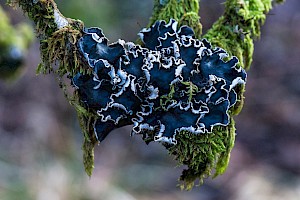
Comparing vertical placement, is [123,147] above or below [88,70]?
above

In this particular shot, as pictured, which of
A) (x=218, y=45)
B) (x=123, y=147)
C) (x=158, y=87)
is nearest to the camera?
(x=158, y=87)

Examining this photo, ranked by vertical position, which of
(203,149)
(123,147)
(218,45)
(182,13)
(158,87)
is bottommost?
(203,149)

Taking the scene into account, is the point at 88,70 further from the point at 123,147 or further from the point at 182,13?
the point at 123,147

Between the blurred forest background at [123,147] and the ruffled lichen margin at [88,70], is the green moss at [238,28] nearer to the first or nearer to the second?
the ruffled lichen margin at [88,70]

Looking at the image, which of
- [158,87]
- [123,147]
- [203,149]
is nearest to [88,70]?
[158,87]

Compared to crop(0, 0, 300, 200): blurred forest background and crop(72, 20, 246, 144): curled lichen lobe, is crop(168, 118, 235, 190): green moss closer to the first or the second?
crop(72, 20, 246, 144): curled lichen lobe

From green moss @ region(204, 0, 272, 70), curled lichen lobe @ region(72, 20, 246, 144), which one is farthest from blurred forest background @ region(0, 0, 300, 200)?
curled lichen lobe @ region(72, 20, 246, 144)
